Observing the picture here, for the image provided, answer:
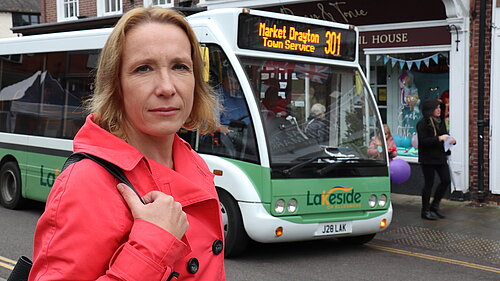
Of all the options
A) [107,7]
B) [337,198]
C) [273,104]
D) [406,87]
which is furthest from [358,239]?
[107,7]

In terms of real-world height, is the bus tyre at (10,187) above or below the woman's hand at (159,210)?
below

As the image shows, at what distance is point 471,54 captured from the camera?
11.7 metres

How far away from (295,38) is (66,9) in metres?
15.0

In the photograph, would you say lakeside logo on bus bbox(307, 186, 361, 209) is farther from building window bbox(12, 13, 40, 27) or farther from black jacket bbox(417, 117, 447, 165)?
building window bbox(12, 13, 40, 27)

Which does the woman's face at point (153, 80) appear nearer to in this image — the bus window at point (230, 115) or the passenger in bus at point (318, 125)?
the bus window at point (230, 115)

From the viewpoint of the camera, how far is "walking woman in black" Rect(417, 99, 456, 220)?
1022 cm

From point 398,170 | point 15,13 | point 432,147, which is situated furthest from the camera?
point 15,13

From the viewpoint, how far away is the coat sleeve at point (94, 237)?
1559 mm

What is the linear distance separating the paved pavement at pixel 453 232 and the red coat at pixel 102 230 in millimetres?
6775

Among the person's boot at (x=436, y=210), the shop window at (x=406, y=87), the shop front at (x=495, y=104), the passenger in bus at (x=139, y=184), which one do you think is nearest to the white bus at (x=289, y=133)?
the person's boot at (x=436, y=210)

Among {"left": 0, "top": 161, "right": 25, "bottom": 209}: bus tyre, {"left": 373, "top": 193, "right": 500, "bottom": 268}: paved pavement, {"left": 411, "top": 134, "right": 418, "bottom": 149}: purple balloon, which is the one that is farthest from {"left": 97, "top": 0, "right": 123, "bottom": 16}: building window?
{"left": 373, "top": 193, "right": 500, "bottom": 268}: paved pavement

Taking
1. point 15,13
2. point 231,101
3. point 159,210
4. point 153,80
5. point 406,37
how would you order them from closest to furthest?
point 159,210 → point 153,80 → point 231,101 → point 406,37 → point 15,13

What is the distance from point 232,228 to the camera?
24.7 feet

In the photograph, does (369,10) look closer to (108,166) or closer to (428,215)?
(428,215)
